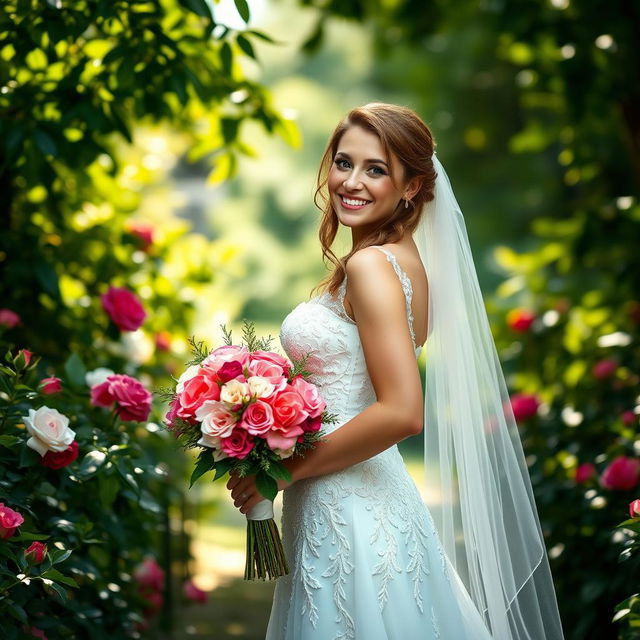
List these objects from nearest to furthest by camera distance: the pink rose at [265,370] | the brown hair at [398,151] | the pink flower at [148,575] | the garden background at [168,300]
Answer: the pink rose at [265,370]
the brown hair at [398,151]
the garden background at [168,300]
the pink flower at [148,575]

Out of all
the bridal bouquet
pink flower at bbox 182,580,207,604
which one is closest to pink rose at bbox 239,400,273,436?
the bridal bouquet

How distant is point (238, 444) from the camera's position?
2.62 metres

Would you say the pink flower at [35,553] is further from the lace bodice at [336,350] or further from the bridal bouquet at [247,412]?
the lace bodice at [336,350]

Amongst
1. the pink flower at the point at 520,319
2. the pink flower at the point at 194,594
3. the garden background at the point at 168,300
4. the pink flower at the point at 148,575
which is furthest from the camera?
the pink flower at the point at 520,319

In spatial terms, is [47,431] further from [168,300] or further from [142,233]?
[168,300]

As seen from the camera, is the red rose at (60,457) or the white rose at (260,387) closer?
the white rose at (260,387)

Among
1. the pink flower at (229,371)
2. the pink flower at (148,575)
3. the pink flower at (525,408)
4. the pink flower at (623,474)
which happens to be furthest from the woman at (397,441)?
the pink flower at (525,408)

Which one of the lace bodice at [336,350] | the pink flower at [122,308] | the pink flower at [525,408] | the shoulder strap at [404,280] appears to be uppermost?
the pink flower at [122,308]

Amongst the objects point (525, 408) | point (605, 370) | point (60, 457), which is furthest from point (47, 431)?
point (605, 370)

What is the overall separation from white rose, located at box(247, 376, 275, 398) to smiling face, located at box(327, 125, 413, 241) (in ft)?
2.39

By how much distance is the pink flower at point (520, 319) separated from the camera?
589 centimetres

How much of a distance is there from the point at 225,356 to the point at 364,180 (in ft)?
2.66

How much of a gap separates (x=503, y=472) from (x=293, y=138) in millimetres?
2213

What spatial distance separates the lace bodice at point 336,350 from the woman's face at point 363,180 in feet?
0.67
